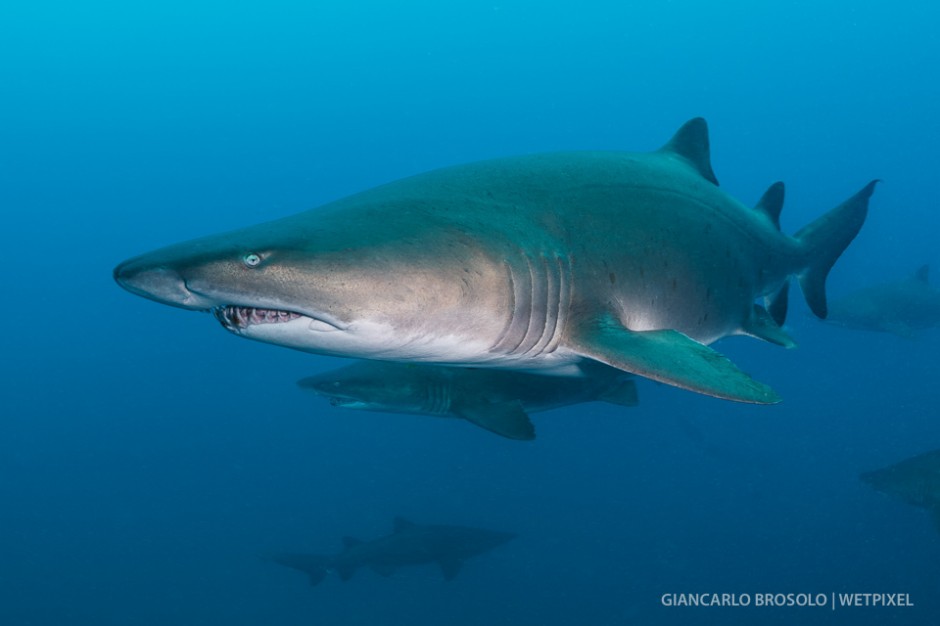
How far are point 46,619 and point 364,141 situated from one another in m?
85.5

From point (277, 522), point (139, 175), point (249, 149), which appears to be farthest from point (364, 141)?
point (277, 522)

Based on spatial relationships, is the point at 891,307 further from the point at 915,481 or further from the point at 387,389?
the point at 387,389

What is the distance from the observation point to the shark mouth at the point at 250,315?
7.09 ft

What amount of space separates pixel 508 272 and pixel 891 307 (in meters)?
14.0

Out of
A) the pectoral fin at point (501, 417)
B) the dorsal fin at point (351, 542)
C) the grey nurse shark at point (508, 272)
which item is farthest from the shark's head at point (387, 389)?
the dorsal fin at point (351, 542)

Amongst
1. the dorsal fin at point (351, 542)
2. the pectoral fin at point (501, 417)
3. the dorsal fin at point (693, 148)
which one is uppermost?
the dorsal fin at point (693, 148)

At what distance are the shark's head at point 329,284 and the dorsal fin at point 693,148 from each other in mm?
2628

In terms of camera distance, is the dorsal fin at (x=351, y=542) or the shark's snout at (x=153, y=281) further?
the dorsal fin at (x=351, y=542)

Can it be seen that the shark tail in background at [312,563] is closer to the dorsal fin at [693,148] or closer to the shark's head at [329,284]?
the dorsal fin at [693,148]

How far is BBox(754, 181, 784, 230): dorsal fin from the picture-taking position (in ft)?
16.1

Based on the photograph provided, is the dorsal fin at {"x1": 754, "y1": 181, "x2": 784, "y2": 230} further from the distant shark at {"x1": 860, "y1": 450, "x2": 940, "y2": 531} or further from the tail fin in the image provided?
the distant shark at {"x1": 860, "y1": 450, "x2": 940, "y2": 531}

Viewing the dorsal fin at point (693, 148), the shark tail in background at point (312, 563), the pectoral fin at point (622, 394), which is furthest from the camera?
the shark tail in background at point (312, 563)

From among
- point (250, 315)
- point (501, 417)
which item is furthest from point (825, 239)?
point (250, 315)

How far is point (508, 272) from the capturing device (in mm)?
2627
